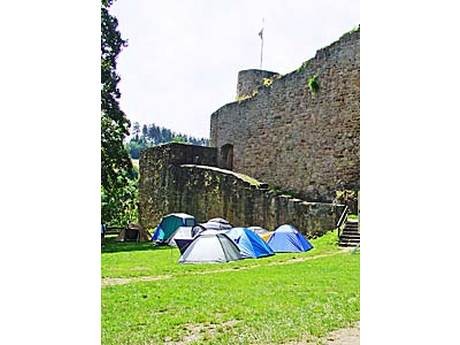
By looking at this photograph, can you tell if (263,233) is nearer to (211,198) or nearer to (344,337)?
(211,198)

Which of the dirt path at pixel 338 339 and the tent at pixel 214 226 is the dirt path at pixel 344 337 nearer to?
the dirt path at pixel 338 339

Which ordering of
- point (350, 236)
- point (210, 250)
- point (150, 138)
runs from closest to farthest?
point (210, 250) → point (350, 236) → point (150, 138)

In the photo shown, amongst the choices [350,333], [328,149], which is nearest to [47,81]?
[350,333]

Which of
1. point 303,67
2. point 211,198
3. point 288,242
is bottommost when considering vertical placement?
point 288,242

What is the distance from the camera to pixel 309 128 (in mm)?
6660

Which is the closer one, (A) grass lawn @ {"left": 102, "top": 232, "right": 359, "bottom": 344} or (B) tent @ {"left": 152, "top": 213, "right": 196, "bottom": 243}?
(A) grass lawn @ {"left": 102, "top": 232, "right": 359, "bottom": 344}

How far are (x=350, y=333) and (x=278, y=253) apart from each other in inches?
110

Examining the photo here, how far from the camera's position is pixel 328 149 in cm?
637

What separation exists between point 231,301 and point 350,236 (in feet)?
7.37

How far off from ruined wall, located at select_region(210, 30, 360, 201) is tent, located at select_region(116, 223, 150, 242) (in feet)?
5.22

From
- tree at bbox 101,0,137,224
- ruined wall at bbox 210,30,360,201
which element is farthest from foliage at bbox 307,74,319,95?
tree at bbox 101,0,137,224

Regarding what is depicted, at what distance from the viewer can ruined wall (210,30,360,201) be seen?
20.2 ft

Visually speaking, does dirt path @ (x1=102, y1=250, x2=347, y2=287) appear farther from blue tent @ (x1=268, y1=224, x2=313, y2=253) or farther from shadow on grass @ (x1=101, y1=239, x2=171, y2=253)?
shadow on grass @ (x1=101, y1=239, x2=171, y2=253)

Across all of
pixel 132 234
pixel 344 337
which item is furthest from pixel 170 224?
pixel 344 337
